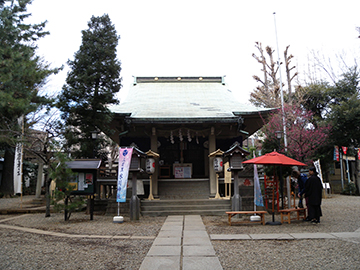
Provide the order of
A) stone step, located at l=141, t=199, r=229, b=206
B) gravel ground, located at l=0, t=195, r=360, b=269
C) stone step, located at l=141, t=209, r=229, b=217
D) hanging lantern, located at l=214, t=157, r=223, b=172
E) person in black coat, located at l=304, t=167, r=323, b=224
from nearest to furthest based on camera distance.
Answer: gravel ground, located at l=0, t=195, r=360, b=269
person in black coat, located at l=304, t=167, r=323, b=224
stone step, located at l=141, t=209, r=229, b=217
stone step, located at l=141, t=199, r=229, b=206
hanging lantern, located at l=214, t=157, r=223, b=172

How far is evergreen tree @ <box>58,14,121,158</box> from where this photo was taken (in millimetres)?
12297

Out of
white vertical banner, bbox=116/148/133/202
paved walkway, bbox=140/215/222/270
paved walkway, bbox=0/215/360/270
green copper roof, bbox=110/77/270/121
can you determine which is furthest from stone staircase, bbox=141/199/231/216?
green copper roof, bbox=110/77/270/121

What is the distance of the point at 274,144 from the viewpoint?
66.6 ft

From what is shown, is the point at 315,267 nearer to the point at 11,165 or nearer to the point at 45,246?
the point at 45,246

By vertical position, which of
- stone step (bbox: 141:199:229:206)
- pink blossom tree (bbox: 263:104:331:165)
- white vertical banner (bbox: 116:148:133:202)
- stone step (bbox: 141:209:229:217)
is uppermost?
pink blossom tree (bbox: 263:104:331:165)

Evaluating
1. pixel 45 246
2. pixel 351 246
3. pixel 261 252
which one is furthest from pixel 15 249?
pixel 351 246

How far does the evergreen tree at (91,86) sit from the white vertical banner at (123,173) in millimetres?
2974

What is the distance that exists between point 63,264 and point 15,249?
1.61m

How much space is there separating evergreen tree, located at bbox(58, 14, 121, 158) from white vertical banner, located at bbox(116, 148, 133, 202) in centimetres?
297

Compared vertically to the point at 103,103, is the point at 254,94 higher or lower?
higher

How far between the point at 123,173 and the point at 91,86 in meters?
4.81

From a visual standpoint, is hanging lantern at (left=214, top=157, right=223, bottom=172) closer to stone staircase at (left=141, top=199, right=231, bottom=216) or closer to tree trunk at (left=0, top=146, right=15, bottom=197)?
stone staircase at (left=141, top=199, right=231, bottom=216)

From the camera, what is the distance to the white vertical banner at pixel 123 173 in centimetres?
949

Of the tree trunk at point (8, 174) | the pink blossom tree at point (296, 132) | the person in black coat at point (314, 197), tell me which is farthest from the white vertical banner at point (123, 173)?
the tree trunk at point (8, 174)
